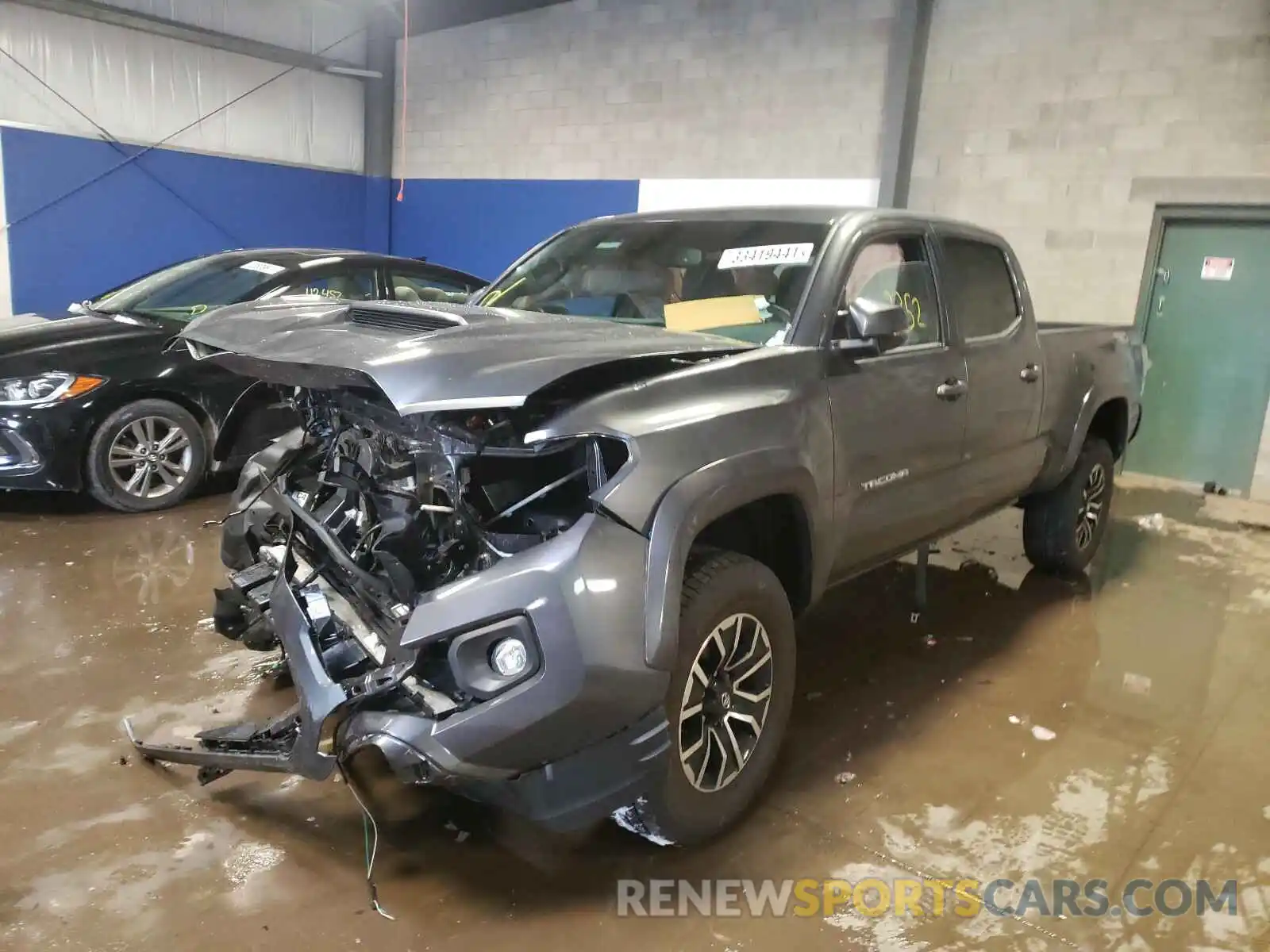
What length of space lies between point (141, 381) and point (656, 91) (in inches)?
239

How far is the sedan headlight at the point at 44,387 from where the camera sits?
4789 mm

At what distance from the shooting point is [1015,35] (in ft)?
24.1

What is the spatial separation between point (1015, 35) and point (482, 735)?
7461 mm


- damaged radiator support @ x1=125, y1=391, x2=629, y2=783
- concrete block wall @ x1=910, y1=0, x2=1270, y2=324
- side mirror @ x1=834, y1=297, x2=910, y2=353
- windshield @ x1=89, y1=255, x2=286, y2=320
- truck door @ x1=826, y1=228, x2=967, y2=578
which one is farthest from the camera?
concrete block wall @ x1=910, y1=0, x2=1270, y2=324

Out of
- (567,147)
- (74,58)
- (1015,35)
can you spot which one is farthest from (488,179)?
(1015,35)

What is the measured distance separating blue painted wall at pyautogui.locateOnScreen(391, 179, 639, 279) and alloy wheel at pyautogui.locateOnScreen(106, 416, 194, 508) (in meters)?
5.41

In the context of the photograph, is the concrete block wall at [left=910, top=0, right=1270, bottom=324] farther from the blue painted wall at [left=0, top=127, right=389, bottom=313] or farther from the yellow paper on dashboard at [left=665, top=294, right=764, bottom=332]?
the blue painted wall at [left=0, top=127, right=389, bottom=313]

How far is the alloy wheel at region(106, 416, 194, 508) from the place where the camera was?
Result: 5.20 metres

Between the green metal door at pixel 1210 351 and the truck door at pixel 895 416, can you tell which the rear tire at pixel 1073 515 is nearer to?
the truck door at pixel 895 416

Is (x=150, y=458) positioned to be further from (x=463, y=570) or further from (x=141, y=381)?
(x=463, y=570)

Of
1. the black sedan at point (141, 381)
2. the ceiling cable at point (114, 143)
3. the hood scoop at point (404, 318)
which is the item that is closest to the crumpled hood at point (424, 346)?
the hood scoop at point (404, 318)

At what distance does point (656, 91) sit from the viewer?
9.27 metres

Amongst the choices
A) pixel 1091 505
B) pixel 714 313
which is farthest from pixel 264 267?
pixel 1091 505

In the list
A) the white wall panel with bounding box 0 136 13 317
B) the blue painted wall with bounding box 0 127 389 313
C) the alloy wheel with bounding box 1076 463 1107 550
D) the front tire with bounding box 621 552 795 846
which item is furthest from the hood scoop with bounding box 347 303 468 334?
the blue painted wall with bounding box 0 127 389 313
